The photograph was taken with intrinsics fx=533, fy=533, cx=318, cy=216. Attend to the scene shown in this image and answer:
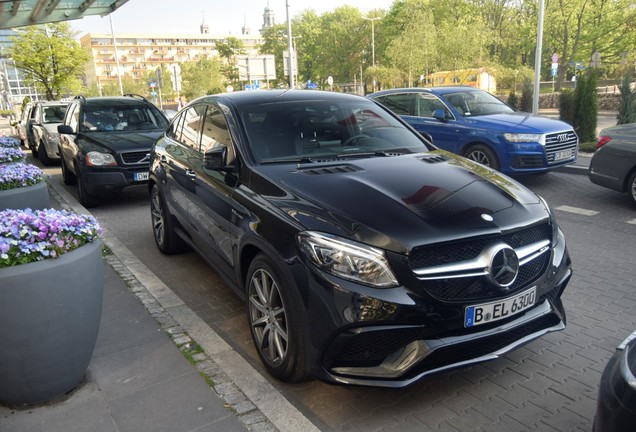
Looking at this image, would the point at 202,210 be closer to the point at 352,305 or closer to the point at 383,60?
the point at 352,305

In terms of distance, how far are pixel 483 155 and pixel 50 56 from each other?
2377 cm

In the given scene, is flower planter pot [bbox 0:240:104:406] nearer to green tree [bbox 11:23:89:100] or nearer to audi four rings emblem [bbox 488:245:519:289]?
audi four rings emblem [bbox 488:245:519:289]

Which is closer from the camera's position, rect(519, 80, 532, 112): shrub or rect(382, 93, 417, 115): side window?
rect(382, 93, 417, 115): side window

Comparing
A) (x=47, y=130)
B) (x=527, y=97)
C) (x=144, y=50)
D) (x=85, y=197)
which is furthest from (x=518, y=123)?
(x=144, y=50)

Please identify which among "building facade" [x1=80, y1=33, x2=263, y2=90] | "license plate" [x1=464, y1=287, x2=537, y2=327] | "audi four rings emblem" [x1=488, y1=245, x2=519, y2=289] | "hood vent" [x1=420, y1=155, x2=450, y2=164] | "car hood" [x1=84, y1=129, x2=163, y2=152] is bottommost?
"license plate" [x1=464, y1=287, x2=537, y2=327]

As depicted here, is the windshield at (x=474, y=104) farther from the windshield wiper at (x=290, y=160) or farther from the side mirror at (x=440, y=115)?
the windshield wiper at (x=290, y=160)

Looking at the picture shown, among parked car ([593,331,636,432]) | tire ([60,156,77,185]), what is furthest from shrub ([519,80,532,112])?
parked car ([593,331,636,432])

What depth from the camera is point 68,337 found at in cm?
303

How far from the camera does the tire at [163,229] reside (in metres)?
5.77

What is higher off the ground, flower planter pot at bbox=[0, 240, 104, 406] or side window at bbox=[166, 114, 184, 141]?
side window at bbox=[166, 114, 184, 141]

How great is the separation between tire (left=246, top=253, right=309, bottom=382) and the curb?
0.54ft

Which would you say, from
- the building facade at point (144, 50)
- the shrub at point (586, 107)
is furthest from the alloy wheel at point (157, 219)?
the building facade at point (144, 50)

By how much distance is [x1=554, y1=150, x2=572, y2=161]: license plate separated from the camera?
350 inches

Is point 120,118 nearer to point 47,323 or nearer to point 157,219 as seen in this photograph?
point 157,219
